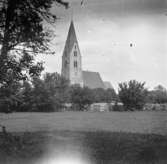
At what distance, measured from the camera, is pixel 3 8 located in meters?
6.30

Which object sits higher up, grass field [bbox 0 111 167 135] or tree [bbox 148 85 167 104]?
tree [bbox 148 85 167 104]

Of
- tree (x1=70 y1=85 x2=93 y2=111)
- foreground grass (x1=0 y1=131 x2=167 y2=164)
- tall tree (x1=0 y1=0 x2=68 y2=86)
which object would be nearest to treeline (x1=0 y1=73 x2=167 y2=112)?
tree (x1=70 y1=85 x2=93 y2=111)

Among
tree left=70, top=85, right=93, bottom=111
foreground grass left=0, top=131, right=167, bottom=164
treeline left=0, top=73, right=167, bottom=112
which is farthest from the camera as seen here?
tree left=70, top=85, right=93, bottom=111

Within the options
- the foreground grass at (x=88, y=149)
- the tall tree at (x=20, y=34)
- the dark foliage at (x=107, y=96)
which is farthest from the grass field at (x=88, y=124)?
the dark foliage at (x=107, y=96)

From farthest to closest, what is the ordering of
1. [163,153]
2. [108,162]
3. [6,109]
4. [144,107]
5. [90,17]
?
[144,107], [6,109], [90,17], [163,153], [108,162]

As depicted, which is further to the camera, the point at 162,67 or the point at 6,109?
the point at 6,109

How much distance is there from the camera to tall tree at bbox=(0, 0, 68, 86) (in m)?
6.28

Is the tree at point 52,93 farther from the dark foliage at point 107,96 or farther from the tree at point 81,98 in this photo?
the dark foliage at point 107,96

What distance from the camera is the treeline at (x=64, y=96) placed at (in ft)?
24.7

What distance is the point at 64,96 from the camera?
3822 cm

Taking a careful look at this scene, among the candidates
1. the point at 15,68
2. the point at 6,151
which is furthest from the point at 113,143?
the point at 15,68

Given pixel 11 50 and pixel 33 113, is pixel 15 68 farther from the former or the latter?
pixel 33 113

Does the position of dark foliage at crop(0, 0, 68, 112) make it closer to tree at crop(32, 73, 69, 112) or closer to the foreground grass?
the foreground grass

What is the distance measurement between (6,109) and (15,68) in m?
1.79
